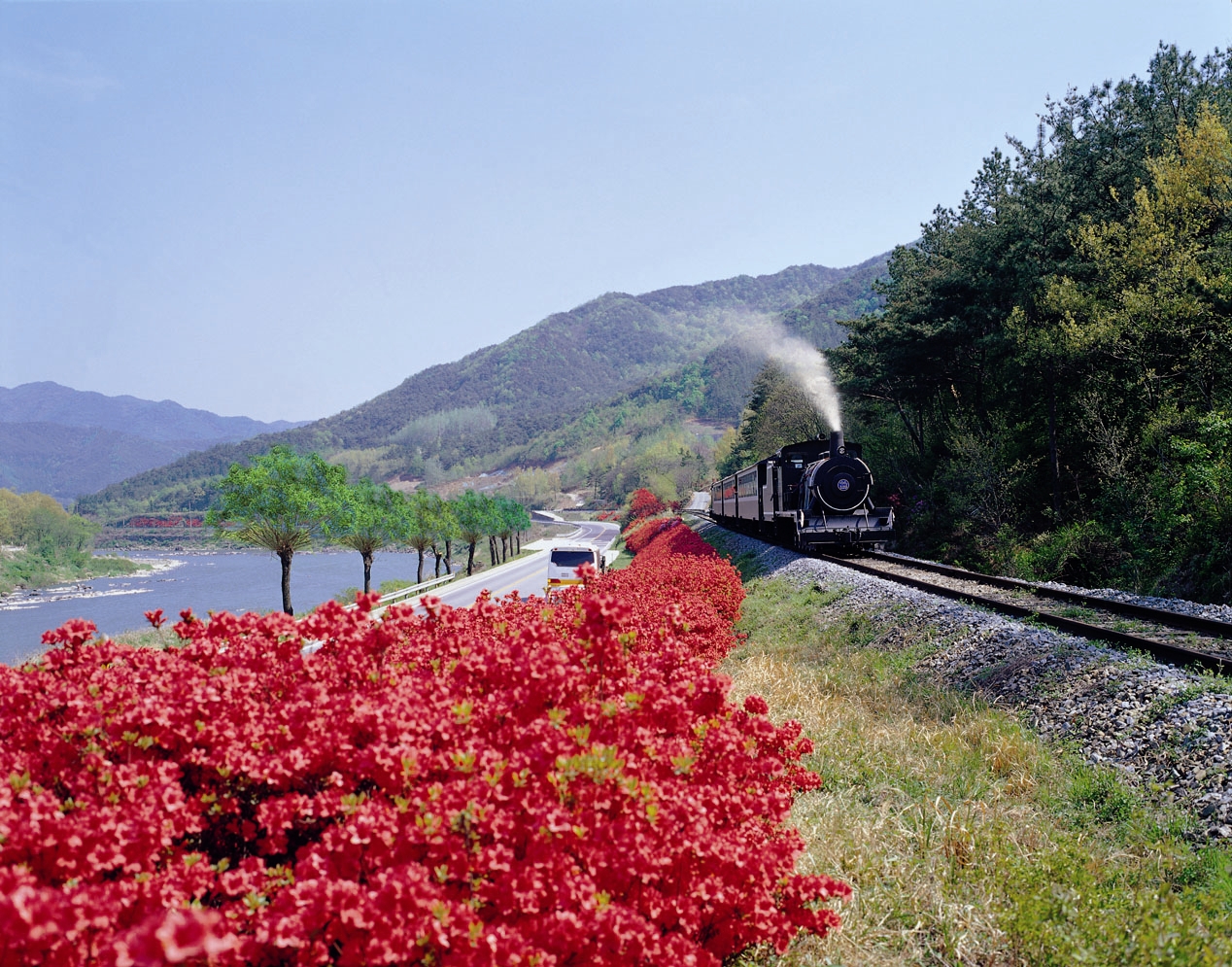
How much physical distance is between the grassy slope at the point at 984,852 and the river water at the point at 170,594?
36975 mm

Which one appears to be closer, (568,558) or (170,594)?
(568,558)

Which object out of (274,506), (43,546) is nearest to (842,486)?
(274,506)

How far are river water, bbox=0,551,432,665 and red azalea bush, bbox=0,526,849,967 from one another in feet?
124

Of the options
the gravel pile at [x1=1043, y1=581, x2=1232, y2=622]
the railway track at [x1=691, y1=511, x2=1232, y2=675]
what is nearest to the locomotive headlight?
the railway track at [x1=691, y1=511, x2=1232, y2=675]

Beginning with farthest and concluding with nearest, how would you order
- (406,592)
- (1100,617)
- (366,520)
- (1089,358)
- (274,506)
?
1. (366,520)
2. (406,592)
3. (274,506)
4. (1089,358)
5. (1100,617)

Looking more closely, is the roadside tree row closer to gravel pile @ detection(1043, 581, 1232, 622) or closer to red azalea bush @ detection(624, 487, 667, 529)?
gravel pile @ detection(1043, 581, 1232, 622)

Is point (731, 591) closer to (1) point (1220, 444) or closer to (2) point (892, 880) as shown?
(2) point (892, 880)

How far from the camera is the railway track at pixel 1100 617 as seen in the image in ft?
26.8

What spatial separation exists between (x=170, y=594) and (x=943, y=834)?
281ft

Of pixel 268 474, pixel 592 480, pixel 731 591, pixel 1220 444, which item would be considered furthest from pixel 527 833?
pixel 592 480

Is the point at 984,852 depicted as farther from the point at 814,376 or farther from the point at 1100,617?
the point at 814,376

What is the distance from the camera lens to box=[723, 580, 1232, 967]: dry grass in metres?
3.97

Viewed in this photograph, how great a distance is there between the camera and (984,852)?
486 cm

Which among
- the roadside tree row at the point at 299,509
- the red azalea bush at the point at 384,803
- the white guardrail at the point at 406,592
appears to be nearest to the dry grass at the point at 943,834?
Result: the red azalea bush at the point at 384,803
